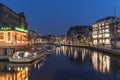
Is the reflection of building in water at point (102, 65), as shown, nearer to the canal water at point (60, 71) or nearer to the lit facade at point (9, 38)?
the canal water at point (60, 71)

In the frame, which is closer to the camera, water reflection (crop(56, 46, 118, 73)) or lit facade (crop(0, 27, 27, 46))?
water reflection (crop(56, 46, 118, 73))

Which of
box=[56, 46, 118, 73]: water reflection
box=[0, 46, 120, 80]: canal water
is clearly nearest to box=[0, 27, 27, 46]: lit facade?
box=[0, 46, 120, 80]: canal water

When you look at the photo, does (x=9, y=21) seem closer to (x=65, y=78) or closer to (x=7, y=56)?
(x=7, y=56)

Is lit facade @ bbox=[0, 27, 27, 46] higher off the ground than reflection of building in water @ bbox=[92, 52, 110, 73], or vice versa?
lit facade @ bbox=[0, 27, 27, 46]

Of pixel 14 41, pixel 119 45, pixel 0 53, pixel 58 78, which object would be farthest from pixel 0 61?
pixel 119 45

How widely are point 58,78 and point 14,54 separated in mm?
21249

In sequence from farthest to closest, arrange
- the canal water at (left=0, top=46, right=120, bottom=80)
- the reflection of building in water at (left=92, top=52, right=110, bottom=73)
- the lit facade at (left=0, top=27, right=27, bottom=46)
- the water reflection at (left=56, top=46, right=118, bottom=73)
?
the lit facade at (left=0, top=27, right=27, bottom=46) → the water reflection at (left=56, top=46, right=118, bottom=73) → the reflection of building in water at (left=92, top=52, right=110, bottom=73) → the canal water at (left=0, top=46, right=120, bottom=80)

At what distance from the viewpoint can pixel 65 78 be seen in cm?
4041

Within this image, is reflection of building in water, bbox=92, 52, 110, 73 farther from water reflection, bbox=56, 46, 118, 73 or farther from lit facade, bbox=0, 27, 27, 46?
lit facade, bbox=0, 27, 27, 46

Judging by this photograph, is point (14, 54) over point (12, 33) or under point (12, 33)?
under

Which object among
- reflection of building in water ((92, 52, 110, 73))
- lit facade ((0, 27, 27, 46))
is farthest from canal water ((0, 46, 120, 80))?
lit facade ((0, 27, 27, 46))

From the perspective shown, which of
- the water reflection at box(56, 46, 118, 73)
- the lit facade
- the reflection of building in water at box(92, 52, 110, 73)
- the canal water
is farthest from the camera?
the lit facade

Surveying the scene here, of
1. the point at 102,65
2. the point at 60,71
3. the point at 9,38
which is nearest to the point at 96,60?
the point at 102,65

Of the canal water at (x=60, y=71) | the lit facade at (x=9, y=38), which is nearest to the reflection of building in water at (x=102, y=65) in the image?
the canal water at (x=60, y=71)
